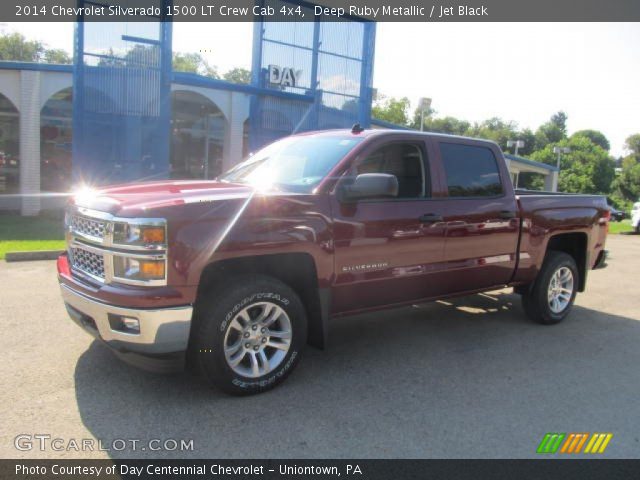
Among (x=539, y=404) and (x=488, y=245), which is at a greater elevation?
(x=488, y=245)

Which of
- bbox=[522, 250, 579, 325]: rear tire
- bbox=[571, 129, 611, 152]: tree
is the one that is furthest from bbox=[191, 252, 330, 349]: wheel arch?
bbox=[571, 129, 611, 152]: tree

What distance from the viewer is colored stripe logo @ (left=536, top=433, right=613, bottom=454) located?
10.7 ft

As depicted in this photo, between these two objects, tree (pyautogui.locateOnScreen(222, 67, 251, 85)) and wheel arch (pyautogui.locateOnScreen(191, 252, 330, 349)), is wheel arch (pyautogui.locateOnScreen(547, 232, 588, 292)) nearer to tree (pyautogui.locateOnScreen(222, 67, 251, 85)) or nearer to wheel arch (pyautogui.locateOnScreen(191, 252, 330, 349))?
wheel arch (pyautogui.locateOnScreen(191, 252, 330, 349))

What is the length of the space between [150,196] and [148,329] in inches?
35.7

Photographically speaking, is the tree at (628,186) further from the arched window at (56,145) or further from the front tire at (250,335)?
the front tire at (250,335)

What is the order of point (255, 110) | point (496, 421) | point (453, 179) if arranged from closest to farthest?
point (496, 421) → point (453, 179) → point (255, 110)

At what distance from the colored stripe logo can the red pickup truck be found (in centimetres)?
165

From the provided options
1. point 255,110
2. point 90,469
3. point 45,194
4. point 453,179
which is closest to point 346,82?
point 255,110

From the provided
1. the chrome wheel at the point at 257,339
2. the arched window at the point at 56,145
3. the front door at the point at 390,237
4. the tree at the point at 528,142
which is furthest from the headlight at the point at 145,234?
the tree at the point at 528,142

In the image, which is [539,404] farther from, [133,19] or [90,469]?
[133,19]

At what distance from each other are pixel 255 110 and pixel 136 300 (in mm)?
10475

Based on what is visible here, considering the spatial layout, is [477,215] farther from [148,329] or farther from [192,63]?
[192,63]

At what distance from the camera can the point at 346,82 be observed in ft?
47.1

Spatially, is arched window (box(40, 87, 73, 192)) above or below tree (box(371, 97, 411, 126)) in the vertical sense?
below
